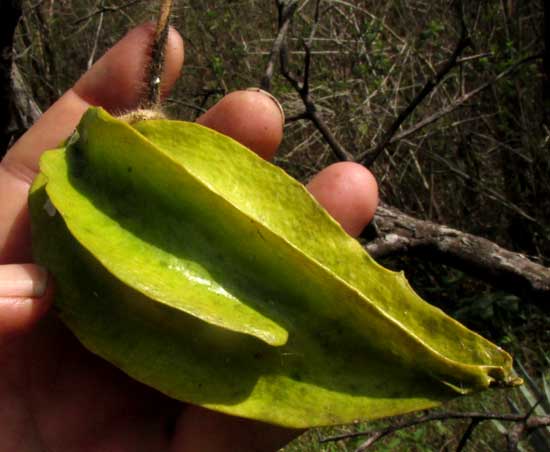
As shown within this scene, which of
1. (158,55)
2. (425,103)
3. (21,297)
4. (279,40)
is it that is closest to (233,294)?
(21,297)

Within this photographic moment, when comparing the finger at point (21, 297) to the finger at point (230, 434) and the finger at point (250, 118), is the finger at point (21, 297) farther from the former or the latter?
the finger at point (250, 118)

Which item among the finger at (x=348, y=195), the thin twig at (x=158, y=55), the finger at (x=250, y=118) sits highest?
the thin twig at (x=158, y=55)

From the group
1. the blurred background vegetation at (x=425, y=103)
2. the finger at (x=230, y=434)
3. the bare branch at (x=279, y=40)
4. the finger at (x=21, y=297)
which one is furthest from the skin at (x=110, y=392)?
the blurred background vegetation at (x=425, y=103)

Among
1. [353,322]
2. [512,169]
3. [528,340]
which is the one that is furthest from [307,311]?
[512,169]

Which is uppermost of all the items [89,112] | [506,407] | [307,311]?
[89,112]

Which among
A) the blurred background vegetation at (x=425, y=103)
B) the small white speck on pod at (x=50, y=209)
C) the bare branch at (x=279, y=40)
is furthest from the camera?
the blurred background vegetation at (x=425, y=103)

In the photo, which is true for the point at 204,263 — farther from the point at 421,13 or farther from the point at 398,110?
the point at 421,13

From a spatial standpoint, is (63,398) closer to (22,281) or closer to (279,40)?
(22,281)

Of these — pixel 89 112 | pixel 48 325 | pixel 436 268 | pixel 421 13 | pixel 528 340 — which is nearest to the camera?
pixel 89 112
